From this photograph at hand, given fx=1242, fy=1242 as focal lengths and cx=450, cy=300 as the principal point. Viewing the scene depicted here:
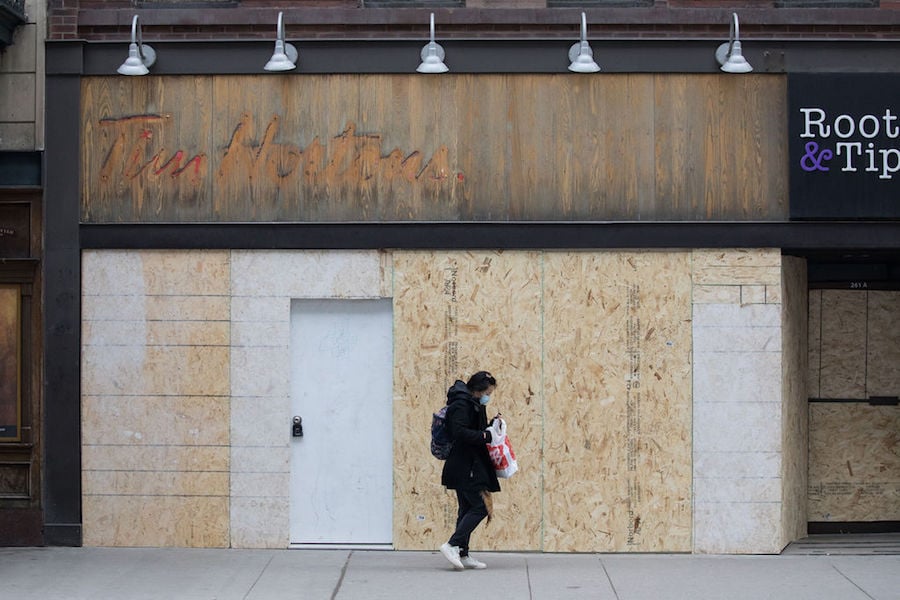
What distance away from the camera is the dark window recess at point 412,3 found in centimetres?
1198

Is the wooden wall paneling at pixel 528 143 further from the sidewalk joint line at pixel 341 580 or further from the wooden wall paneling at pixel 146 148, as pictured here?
the sidewalk joint line at pixel 341 580

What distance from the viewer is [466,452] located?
10.5 metres

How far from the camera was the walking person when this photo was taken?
10.4 meters

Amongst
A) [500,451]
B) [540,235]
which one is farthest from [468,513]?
[540,235]

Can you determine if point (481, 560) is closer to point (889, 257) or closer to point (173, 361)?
point (173, 361)

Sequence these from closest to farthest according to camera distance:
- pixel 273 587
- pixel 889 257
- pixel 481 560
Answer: pixel 273 587 < pixel 481 560 < pixel 889 257

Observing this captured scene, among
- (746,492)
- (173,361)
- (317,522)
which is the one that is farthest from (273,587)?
(746,492)

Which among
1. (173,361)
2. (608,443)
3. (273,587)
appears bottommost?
(273,587)

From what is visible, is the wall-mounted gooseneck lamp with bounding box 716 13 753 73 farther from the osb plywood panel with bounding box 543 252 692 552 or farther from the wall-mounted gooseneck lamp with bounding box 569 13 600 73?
the osb plywood panel with bounding box 543 252 692 552

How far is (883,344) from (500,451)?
4787 mm

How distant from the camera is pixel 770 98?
38.4ft

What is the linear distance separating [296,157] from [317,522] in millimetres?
3464

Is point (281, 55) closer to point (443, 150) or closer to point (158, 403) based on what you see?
point (443, 150)

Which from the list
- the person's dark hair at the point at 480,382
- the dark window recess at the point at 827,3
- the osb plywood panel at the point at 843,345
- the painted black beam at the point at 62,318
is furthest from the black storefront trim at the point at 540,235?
the dark window recess at the point at 827,3
